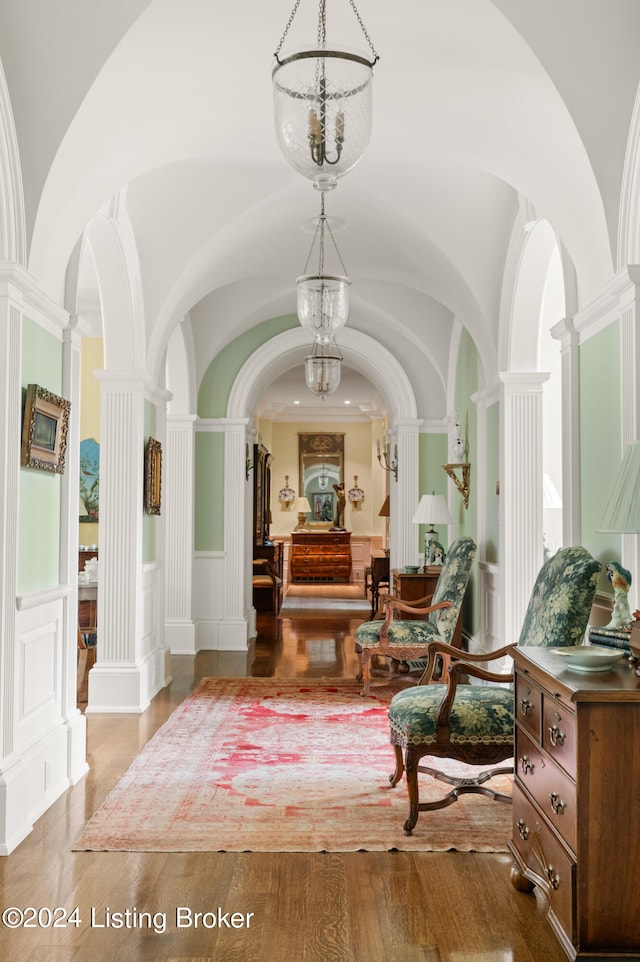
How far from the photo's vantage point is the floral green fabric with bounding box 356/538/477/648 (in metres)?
6.38

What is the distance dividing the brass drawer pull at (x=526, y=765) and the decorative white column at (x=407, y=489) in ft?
20.4

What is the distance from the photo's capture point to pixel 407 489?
30.8ft

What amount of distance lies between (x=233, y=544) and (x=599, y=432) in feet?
17.8

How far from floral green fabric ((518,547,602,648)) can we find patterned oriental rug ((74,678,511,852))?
0.91 metres

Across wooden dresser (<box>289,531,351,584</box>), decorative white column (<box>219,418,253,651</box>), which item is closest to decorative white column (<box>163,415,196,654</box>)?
decorative white column (<box>219,418,253,651</box>)

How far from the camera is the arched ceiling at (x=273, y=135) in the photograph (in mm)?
3451

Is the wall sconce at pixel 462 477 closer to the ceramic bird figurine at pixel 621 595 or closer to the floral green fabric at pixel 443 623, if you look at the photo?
the floral green fabric at pixel 443 623

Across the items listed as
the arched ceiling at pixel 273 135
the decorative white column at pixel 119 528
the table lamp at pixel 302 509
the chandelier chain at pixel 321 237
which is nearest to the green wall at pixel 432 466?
the chandelier chain at pixel 321 237

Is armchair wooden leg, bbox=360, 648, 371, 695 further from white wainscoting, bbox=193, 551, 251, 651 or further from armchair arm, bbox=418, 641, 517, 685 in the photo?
white wainscoting, bbox=193, 551, 251, 651

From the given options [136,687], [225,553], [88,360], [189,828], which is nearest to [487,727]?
[189,828]

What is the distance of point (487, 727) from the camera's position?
12.0 ft

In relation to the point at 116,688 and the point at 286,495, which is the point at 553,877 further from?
the point at 286,495

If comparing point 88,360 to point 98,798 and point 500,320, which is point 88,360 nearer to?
point 500,320

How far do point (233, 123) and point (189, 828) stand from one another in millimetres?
3483
